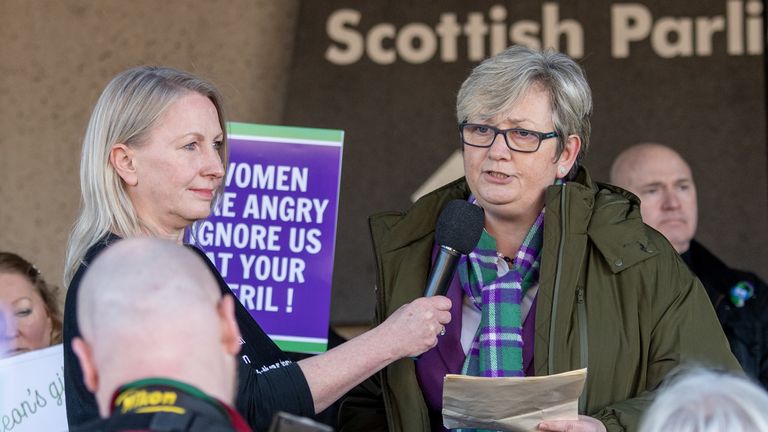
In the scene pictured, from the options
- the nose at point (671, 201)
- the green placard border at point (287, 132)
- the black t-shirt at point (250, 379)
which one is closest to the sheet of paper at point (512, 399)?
the black t-shirt at point (250, 379)

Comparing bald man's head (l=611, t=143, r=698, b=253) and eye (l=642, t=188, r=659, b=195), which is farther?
eye (l=642, t=188, r=659, b=195)

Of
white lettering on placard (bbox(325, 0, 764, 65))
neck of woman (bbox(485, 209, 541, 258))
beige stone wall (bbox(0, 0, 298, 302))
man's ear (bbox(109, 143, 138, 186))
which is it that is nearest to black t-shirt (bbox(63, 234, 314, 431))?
man's ear (bbox(109, 143, 138, 186))

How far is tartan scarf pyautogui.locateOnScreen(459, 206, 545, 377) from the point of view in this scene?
308 cm

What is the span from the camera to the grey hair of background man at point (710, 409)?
2076 mm

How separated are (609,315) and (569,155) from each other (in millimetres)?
479

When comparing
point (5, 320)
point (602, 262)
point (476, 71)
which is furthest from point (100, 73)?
point (602, 262)

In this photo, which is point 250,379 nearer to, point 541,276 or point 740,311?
point 541,276

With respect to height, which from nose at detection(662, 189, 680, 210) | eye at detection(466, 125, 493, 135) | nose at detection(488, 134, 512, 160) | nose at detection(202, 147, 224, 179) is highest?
eye at detection(466, 125, 493, 135)

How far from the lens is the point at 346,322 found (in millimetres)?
5930

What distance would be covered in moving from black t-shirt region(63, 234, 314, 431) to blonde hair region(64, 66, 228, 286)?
2.7 inches

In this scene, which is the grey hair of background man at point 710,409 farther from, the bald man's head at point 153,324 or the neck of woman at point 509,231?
the neck of woman at point 509,231

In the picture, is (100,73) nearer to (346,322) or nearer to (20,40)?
(20,40)

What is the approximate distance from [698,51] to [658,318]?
3.07 metres

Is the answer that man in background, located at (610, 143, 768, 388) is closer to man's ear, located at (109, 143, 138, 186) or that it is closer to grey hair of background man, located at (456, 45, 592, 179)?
grey hair of background man, located at (456, 45, 592, 179)
